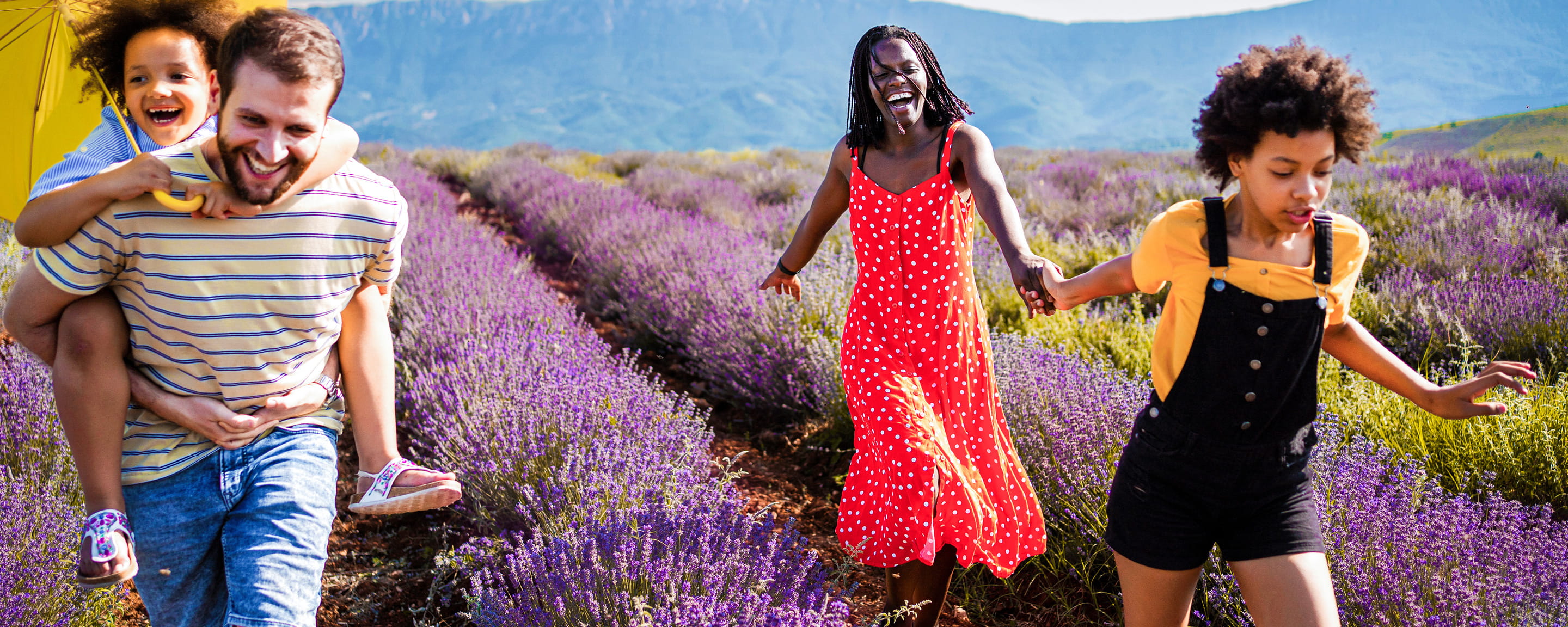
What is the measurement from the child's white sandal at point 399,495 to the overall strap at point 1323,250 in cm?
154

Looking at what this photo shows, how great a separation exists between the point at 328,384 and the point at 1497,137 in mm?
11373

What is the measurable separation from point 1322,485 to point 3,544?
2989mm

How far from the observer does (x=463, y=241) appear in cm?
578

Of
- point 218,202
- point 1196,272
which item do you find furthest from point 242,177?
point 1196,272

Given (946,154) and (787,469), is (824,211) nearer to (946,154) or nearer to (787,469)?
(946,154)

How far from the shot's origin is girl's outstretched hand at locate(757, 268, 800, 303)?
2.47 m

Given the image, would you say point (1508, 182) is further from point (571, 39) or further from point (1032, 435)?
point (571, 39)

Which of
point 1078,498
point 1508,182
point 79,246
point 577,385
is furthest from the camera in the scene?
point 1508,182

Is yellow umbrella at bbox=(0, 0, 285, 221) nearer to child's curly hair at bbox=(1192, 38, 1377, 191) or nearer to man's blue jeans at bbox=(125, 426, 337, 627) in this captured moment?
man's blue jeans at bbox=(125, 426, 337, 627)

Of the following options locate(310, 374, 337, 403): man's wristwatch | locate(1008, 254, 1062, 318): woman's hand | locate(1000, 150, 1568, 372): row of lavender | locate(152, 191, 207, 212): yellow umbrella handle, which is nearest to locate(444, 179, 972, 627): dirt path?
locate(1008, 254, 1062, 318): woman's hand

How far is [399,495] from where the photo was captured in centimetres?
161

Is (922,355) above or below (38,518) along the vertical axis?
above

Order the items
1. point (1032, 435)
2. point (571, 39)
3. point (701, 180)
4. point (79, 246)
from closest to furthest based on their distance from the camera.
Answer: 1. point (79, 246)
2. point (1032, 435)
3. point (701, 180)
4. point (571, 39)

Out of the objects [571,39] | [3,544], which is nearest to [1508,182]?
[3,544]
